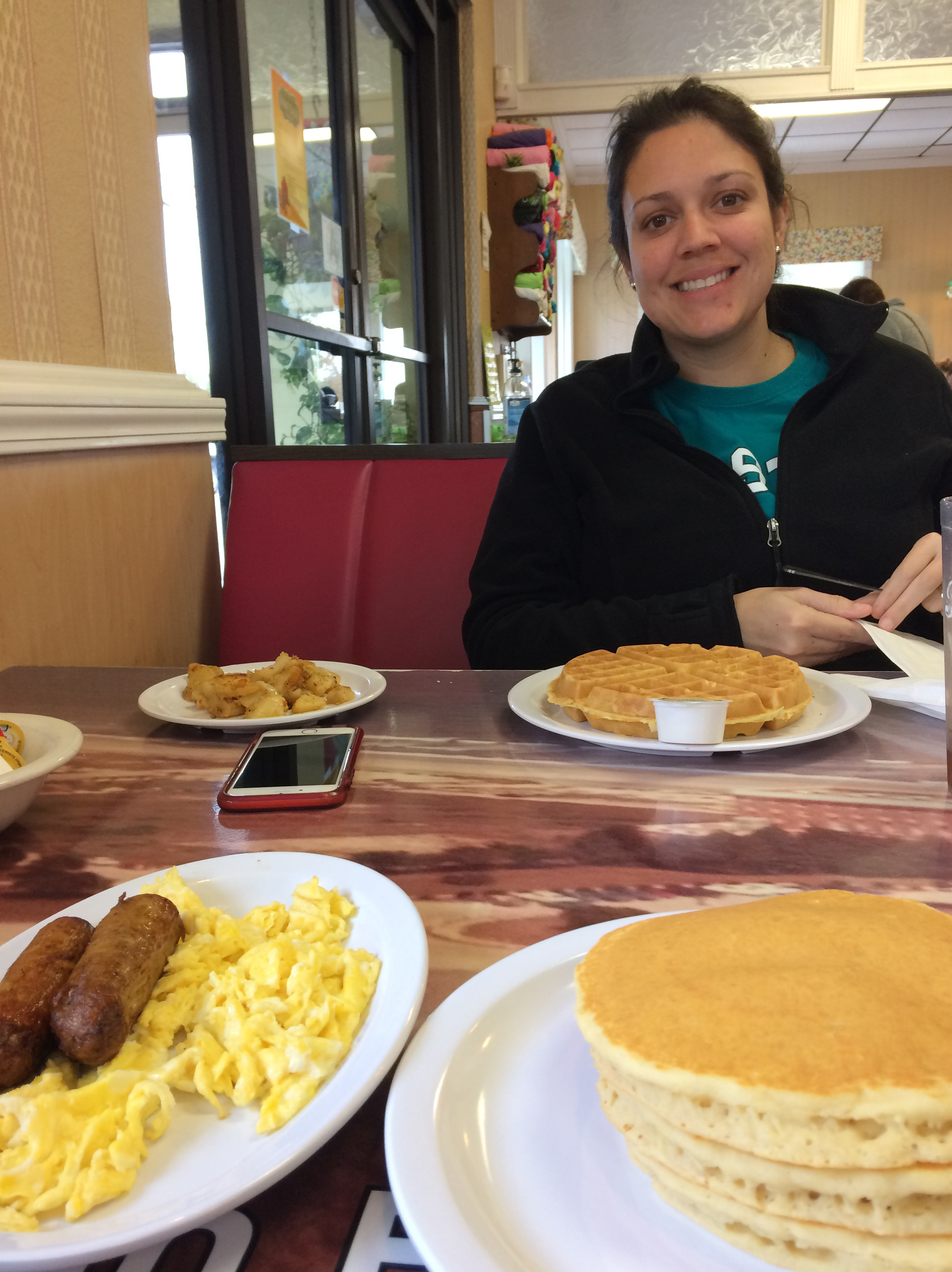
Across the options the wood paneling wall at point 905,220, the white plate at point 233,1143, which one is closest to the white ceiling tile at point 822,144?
the wood paneling wall at point 905,220

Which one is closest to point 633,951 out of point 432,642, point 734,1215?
point 734,1215

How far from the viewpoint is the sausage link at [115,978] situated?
1.52 feet

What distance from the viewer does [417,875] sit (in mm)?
723

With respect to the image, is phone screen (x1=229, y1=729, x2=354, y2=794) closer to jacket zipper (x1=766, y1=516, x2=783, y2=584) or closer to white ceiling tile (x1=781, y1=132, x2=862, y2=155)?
jacket zipper (x1=766, y1=516, x2=783, y2=584)

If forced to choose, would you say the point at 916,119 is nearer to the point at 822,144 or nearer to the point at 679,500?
the point at 822,144

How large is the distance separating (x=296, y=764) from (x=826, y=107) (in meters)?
6.77

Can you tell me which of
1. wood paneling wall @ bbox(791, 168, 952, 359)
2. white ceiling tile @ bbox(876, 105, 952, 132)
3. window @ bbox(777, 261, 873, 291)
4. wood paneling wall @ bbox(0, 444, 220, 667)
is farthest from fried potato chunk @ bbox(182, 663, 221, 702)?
window @ bbox(777, 261, 873, 291)

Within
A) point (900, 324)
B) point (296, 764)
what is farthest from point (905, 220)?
point (296, 764)

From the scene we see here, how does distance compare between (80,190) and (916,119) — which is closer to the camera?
(80,190)

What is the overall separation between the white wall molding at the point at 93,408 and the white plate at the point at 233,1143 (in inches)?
36.0

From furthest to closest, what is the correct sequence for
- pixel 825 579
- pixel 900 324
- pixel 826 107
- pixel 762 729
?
pixel 826 107 → pixel 900 324 → pixel 825 579 → pixel 762 729

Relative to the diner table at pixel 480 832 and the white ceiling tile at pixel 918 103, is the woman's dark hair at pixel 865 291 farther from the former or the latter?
the diner table at pixel 480 832

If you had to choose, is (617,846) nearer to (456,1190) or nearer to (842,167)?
(456,1190)

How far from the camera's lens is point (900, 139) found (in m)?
7.52
